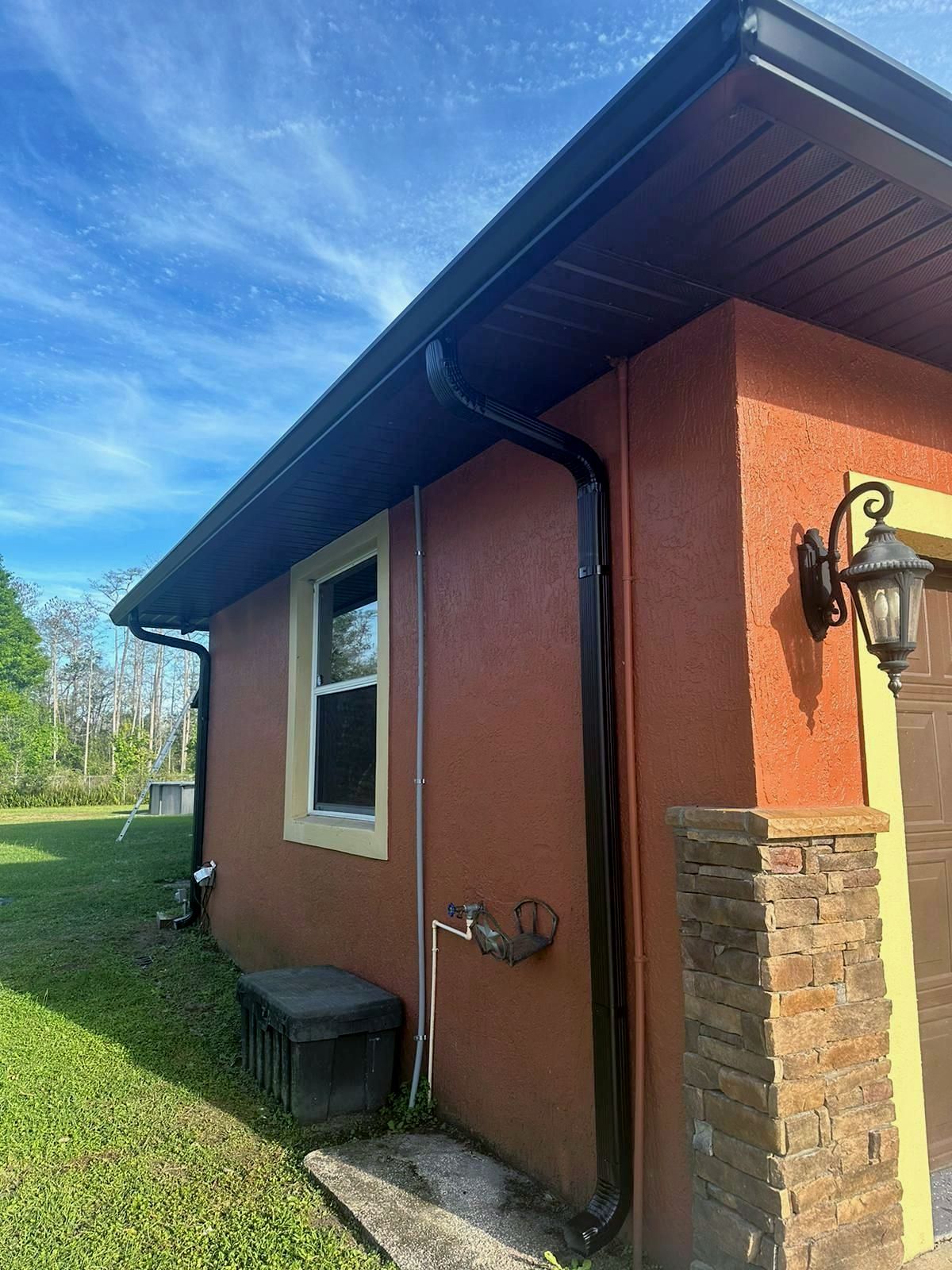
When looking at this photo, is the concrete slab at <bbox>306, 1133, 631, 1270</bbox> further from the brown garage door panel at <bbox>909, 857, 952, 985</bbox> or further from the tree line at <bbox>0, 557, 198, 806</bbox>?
the tree line at <bbox>0, 557, 198, 806</bbox>

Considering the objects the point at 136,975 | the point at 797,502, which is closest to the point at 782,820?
the point at 797,502

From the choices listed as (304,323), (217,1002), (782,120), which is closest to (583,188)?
(782,120)

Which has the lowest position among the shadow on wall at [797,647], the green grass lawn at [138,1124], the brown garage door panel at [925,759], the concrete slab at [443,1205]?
the green grass lawn at [138,1124]

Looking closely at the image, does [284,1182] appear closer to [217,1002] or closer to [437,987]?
[437,987]

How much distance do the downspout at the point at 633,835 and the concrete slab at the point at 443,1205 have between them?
240mm

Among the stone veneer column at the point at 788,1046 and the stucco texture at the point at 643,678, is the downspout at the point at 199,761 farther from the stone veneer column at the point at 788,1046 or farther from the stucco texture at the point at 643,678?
the stone veneer column at the point at 788,1046

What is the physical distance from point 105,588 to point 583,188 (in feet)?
108

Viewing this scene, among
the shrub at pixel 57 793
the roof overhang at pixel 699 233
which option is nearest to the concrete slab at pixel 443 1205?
the roof overhang at pixel 699 233

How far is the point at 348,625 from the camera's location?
517cm

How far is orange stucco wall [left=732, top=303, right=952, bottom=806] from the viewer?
225cm

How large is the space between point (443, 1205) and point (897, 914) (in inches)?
66.4

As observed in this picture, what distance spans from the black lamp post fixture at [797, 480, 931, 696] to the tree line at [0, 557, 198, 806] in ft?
92.4

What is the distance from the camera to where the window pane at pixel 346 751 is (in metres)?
4.69

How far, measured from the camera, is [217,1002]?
5.12 metres
